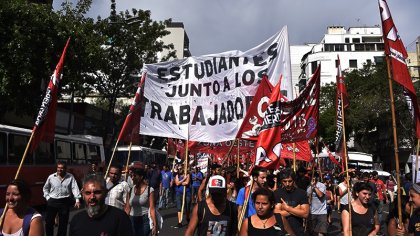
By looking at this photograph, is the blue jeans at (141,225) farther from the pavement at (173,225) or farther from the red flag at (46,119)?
the pavement at (173,225)

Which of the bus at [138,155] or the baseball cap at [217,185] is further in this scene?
the bus at [138,155]

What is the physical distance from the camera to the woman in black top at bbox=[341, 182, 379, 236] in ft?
19.4

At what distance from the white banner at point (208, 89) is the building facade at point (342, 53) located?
198 ft

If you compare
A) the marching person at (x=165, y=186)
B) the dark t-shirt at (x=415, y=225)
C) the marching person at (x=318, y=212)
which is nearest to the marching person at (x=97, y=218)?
the dark t-shirt at (x=415, y=225)

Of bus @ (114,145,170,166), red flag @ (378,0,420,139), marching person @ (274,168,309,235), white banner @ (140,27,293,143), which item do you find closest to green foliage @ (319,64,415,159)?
bus @ (114,145,170,166)

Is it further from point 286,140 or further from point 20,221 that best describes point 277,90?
point 20,221

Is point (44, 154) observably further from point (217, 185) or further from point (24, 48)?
point (217, 185)

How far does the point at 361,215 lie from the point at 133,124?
4.80 metres

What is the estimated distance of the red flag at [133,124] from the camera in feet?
29.6

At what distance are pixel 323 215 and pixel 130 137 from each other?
4.04 metres

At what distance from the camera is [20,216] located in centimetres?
390

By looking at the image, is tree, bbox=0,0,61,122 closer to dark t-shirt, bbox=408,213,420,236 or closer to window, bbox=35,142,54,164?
window, bbox=35,142,54,164

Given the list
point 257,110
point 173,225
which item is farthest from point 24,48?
point 257,110

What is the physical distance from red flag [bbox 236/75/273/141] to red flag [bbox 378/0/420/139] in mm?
2480
